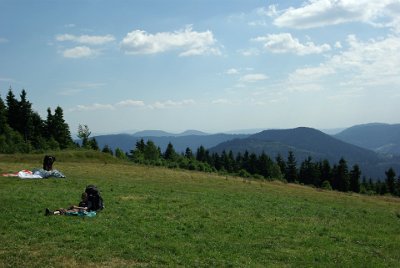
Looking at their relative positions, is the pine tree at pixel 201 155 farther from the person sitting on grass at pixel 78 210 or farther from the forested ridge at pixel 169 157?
the person sitting on grass at pixel 78 210

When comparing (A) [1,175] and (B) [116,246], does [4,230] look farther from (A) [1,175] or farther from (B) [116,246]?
(A) [1,175]

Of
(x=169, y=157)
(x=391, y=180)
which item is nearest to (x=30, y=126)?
(x=169, y=157)

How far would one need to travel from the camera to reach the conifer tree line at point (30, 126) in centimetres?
9125

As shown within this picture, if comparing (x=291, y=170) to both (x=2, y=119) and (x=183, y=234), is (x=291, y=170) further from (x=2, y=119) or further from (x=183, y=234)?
(x=183, y=234)

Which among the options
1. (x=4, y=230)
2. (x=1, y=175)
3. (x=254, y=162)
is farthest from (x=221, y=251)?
(x=254, y=162)

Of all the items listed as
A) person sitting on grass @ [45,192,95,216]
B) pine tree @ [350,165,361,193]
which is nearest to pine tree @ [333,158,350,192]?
pine tree @ [350,165,361,193]

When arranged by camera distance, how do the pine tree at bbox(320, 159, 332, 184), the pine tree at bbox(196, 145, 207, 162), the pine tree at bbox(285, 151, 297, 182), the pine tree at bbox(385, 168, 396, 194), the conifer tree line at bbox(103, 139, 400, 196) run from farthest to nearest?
1. the pine tree at bbox(196, 145, 207, 162)
2. the pine tree at bbox(285, 151, 297, 182)
3. the pine tree at bbox(320, 159, 332, 184)
4. the pine tree at bbox(385, 168, 396, 194)
5. the conifer tree line at bbox(103, 139, 400, 196)

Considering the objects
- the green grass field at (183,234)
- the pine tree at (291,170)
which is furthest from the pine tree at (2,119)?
the pine tree at (291,170)

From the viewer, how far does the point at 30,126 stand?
10081cm

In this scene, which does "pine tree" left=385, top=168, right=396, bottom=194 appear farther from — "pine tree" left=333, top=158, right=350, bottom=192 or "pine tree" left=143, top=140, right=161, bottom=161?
"pine tree" left=143, top=140, right=161, bottom=161

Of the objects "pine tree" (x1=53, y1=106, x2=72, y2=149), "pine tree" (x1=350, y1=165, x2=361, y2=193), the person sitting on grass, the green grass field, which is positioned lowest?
"pine tree" (x1=350, y1=165, x2=361, y2=193)

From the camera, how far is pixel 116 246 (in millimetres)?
15789

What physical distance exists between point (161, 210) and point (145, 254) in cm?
927

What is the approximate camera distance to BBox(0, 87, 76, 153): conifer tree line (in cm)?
9125
